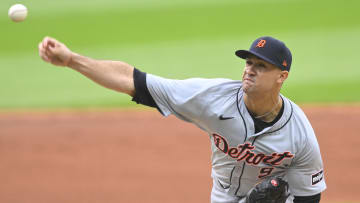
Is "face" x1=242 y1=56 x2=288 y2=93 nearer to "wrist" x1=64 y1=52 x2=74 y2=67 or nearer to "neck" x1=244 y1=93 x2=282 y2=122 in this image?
"neck" x1=244 y1=93 x2=282 y2=122

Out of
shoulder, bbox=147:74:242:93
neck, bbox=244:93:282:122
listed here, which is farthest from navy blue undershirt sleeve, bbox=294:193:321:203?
shoulder, bbox=147:74:242:93

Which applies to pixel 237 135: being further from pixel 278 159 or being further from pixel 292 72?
pixel 292 72

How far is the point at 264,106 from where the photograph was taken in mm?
3762

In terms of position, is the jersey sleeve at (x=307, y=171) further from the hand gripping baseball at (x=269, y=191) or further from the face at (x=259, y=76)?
the face at (x=259, y=76)

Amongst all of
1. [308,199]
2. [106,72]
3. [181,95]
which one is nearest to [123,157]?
[308,199]

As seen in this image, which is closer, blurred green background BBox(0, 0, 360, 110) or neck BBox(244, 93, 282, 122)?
neck BBox(244, 93, 282, 122)

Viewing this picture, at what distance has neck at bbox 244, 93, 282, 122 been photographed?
3.72 meters

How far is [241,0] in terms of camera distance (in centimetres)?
1124

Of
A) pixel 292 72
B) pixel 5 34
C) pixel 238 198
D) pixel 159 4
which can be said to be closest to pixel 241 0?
pixel 159 4

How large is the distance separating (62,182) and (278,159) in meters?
3.91

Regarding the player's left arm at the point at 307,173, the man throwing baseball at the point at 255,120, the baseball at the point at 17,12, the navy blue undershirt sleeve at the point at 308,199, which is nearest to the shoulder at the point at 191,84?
the man throwing baseball at the point at 255,120

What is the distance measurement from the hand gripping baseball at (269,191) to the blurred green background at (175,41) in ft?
16.5

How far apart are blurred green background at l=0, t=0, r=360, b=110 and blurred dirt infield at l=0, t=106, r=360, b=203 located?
861mm

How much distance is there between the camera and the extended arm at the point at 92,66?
302 cm
